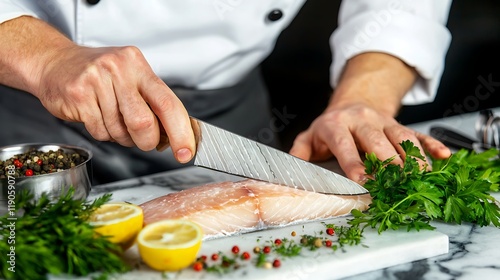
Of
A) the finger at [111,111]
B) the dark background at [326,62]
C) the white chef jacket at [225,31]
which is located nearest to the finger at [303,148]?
the white chef jacket at [225,31]

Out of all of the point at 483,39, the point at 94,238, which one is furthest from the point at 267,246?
the point at 483,39

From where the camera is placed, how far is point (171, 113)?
1329mm

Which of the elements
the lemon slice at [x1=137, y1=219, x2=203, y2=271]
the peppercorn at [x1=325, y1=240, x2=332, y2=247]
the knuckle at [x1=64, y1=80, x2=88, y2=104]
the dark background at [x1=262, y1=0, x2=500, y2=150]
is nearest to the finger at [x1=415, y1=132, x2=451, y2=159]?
the peppercorn at [x1=325, y1=240, x2=332, y2=247]

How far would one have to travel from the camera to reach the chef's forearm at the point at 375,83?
1876 millimetres

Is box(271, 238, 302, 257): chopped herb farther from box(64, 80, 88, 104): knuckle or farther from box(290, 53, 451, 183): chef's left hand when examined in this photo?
box(64, 80, 88, 104): knuckle

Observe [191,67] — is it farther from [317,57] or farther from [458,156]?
[317,57]

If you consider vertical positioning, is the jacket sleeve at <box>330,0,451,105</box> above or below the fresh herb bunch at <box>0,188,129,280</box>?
above

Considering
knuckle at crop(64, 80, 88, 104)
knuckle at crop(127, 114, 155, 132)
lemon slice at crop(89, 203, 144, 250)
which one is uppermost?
knuckle at crop(64, 80, 88, 104)

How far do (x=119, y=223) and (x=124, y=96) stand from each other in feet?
0.94

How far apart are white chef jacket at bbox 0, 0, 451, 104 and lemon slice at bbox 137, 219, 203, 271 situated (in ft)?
2.60

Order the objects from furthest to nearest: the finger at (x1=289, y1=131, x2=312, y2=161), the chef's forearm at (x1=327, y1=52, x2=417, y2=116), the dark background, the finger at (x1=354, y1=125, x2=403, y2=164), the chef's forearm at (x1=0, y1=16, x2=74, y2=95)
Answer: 1. the dark background
2. the chef's forearm at (x1=327, y1=52, x2=417, y2=116)
3. the finger at (x1=289, y1=131, x2=312, y2=161)
4. the finger at (x1=354, y1=125, x2=403, y2=164)
5. the chef's forearm at (x1=0, y1=16, x2=74, y2=95)

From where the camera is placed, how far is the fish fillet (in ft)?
4.41

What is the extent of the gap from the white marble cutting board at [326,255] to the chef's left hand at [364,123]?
0.90 feet

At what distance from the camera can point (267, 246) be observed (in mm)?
1251
